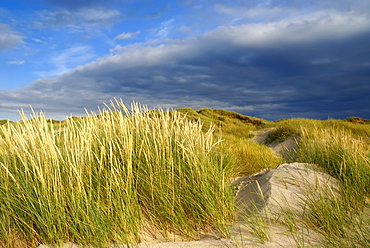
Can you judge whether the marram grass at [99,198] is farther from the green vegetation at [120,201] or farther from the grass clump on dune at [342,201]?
the grass clump on dune at [342,201]

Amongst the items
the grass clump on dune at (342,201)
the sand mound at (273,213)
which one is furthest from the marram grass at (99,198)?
the grass clump on dune at (342,201)

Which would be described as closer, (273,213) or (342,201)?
(273,213)

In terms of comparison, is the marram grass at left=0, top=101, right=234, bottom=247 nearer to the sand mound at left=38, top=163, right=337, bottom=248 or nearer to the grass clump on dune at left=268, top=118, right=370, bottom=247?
the sand mound at left=38, top=163, right=337, bottom=248

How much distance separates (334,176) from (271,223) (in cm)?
211

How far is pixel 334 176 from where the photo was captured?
14.5ft

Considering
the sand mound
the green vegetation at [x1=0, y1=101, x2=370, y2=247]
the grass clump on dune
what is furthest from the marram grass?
the grass clump on dune

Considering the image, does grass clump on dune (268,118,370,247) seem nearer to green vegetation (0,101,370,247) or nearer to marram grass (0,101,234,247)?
green vegetation (0,101,370,247)

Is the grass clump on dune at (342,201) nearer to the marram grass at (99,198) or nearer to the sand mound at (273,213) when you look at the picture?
the sand mound at (273,213)

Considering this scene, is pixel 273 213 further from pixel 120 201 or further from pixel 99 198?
pixel 99 198

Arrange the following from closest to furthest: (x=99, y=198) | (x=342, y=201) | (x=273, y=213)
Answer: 1. (x=99, y=198)
2. (x=273, y=213)
3. (x=342, y=201)

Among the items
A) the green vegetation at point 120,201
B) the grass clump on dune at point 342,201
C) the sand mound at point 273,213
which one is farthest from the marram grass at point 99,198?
the grass clump on dune at point 342,201

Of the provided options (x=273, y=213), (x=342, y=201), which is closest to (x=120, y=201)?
(x=273, y=213)

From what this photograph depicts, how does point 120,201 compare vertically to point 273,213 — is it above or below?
above

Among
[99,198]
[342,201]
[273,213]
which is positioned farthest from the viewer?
[342,201]
